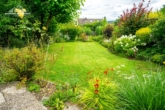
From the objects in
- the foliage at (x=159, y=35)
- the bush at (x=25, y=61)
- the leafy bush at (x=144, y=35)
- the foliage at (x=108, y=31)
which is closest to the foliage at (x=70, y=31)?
the foliage at (x=108, y=31)

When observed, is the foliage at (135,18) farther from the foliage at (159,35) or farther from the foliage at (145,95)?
the foliage at (145,95)

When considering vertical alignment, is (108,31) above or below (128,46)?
above

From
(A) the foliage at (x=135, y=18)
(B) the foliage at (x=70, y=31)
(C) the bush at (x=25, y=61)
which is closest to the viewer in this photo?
(C) the bush at (x=25, y=61)

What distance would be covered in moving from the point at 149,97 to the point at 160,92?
18cm

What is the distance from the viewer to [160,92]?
8.50 feet

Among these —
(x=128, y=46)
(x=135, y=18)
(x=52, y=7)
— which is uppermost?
(x=52, y=7)

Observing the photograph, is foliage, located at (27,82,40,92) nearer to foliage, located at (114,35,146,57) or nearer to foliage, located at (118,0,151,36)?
foliage, located at (114,35,146,57)

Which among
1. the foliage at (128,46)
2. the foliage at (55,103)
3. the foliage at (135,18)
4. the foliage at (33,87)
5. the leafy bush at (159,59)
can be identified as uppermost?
the foliage at (135,18)

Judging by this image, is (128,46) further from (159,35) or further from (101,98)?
(101,98)

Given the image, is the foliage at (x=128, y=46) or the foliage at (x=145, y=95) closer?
the foliage at (x=145, y=95)

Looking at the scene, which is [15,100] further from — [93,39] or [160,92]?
[93,39]

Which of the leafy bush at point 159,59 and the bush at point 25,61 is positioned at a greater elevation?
the bush at point 25,61

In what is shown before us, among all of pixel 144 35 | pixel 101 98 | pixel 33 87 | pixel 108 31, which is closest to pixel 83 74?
pixel 33 87

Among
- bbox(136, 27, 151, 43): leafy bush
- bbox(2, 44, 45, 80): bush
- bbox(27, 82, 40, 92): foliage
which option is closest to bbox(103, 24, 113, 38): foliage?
bbox(136, 27, 151, 43): leafy bush
